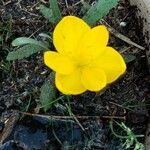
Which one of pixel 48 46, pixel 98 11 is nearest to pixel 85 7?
pixel 98 11

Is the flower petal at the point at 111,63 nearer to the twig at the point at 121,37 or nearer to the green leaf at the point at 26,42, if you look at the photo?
the green leaf at the point at 26,42

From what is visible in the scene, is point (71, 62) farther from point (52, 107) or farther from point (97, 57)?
point (52, 107)

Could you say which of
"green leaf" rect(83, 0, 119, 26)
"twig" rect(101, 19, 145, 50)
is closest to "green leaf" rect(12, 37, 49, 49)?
"green leaf" rect(83, 0, 119, 26)

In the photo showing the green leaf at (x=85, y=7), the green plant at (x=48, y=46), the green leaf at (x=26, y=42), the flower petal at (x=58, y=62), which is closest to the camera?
the flower petal at (x=58, y=62)

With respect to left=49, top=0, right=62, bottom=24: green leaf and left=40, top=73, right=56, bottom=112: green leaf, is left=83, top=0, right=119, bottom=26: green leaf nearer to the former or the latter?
left=49, top=0, right=62, bottom=24: green leaf

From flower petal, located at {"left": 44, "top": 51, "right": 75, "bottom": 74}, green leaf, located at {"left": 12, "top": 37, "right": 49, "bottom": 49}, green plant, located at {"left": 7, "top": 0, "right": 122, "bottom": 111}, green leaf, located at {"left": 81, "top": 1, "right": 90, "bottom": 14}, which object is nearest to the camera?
flower petal, located at {"left": 44, "top": 51, "right": 75, "bottom": 74}

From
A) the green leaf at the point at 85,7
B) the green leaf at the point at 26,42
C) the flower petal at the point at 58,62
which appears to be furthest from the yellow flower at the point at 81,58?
the green leaf at the point at 85,7

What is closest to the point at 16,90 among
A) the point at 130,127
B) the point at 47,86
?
the point at 47,86
